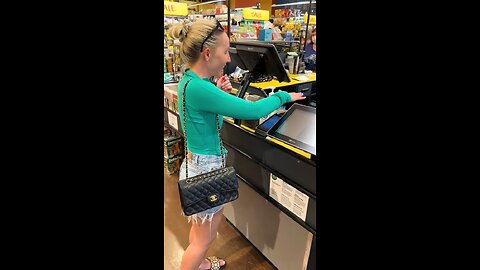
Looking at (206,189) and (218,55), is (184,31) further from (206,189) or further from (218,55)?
(206,189)

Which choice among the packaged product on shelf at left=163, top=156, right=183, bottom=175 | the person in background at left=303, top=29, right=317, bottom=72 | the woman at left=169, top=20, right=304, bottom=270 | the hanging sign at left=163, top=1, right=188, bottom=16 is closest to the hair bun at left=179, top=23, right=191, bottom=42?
the woman at left=169, top=20, right=304, bottom=270

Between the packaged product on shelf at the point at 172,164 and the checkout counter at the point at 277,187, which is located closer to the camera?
the checkout counter at the point at 277,187

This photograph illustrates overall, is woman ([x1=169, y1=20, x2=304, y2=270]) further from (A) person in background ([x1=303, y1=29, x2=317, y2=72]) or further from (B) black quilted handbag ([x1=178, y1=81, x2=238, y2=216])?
(A) person in background ([x1=303, y1=29, x2=317, y2=72])

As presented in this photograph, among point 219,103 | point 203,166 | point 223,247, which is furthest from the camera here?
point 223,247

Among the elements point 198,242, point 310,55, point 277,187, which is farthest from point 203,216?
point 310,55

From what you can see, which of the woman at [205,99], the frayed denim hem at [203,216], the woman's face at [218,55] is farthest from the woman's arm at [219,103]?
the frayed denim hem at [203,216]

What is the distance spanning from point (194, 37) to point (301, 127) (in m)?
0.65

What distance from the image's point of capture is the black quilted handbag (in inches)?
50.1

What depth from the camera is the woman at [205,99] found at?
1226 millimetres

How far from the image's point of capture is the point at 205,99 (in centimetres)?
122

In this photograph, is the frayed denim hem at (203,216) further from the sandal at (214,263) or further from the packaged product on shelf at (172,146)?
the packaged product on shelf at (172,146)

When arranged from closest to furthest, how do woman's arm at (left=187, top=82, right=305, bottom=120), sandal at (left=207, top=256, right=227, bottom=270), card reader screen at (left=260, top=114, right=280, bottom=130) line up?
woman's arm at (left=187, top=82, right=305, bottom=120) → card reader screen at (left=260, top=114, right=280, bottom=130) → sandal at (left=207, top=256, right=227, bottom=270)
